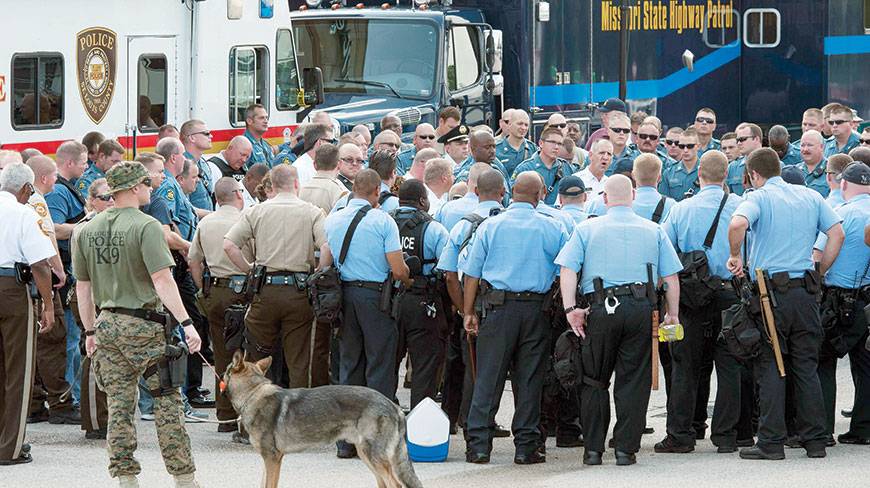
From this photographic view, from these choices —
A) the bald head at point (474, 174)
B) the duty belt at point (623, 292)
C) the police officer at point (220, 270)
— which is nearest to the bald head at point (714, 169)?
the duty belt at point (623, 292)

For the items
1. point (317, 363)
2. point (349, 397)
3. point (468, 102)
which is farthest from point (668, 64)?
point (349, 397)

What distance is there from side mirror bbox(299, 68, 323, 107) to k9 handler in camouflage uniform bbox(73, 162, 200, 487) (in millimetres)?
8363

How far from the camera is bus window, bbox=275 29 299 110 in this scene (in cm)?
1666

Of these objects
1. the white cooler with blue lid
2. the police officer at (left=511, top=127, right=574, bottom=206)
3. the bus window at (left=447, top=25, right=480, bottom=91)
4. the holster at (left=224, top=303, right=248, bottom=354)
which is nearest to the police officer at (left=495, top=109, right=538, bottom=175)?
the police officer at (left=511, top=127, right=574, bottom=206)

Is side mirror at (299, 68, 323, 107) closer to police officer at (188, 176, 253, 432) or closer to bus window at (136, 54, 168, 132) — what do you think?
bus window at (136, 54, 168, 132)

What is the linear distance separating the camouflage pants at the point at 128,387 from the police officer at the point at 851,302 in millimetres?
4240

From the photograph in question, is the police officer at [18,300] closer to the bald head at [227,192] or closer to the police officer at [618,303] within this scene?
the bald head at [227,192]

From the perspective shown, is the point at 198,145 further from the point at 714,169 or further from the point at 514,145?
the point at 714,169

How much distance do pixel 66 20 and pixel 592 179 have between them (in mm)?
4612

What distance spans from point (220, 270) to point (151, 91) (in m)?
4.47

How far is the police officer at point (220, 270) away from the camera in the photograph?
10719 mm

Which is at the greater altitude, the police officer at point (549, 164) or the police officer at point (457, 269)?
the police officer at point (549, 164)

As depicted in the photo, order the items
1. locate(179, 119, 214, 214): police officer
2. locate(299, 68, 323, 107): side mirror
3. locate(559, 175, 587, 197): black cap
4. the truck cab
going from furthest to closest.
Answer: the truck cab → locate(299, 68, 323, 107): side mirror → locate(179, 119, 214, 214): police officer → locate(559, 175, 587, 197): black cap

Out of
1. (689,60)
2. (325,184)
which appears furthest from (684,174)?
(689,60)
